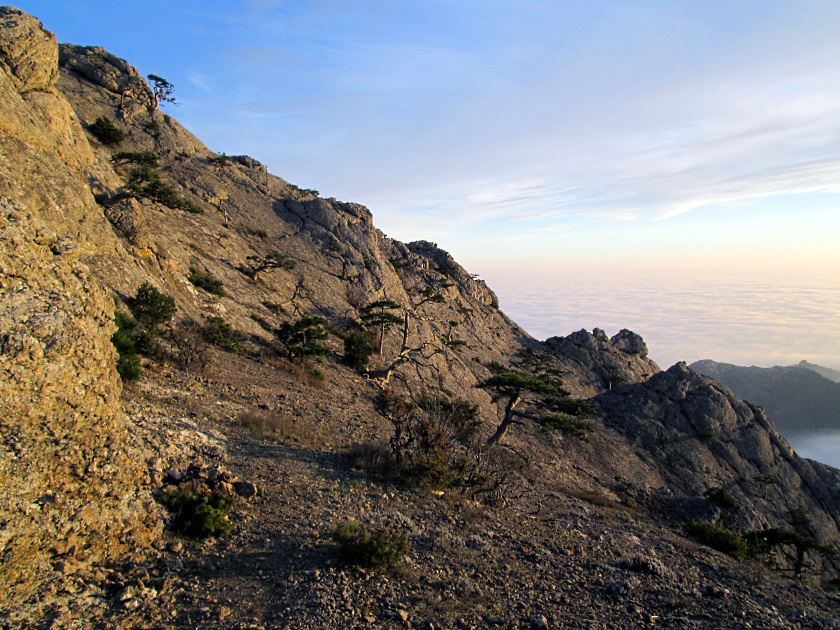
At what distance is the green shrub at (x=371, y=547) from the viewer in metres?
6.15

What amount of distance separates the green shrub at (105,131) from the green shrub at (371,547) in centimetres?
4008

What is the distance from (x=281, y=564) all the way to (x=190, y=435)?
4.07 m

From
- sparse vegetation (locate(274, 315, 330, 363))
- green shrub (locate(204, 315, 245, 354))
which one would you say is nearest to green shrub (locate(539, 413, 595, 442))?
sparse vegetation (locate(274, 315, 330, 363))

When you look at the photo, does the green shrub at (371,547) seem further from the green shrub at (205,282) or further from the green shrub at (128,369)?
the green shrub at (205,282)

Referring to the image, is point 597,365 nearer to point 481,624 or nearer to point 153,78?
point 481,624

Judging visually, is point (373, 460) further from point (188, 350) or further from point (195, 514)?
point (188, 350)

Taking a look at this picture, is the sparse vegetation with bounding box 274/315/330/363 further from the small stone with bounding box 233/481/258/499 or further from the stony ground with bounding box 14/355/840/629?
the small stone with bounding box 233/481/258/499

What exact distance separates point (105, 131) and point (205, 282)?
2073 centimetres

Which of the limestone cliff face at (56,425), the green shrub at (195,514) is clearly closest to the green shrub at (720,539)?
the green shrub at (195,514)

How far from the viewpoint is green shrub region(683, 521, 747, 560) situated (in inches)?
485

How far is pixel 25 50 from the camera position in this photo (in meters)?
16.6

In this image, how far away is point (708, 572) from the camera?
907cm

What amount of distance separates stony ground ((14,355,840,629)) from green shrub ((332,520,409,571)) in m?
0.15

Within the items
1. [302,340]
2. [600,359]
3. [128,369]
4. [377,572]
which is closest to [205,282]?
[302,340]
